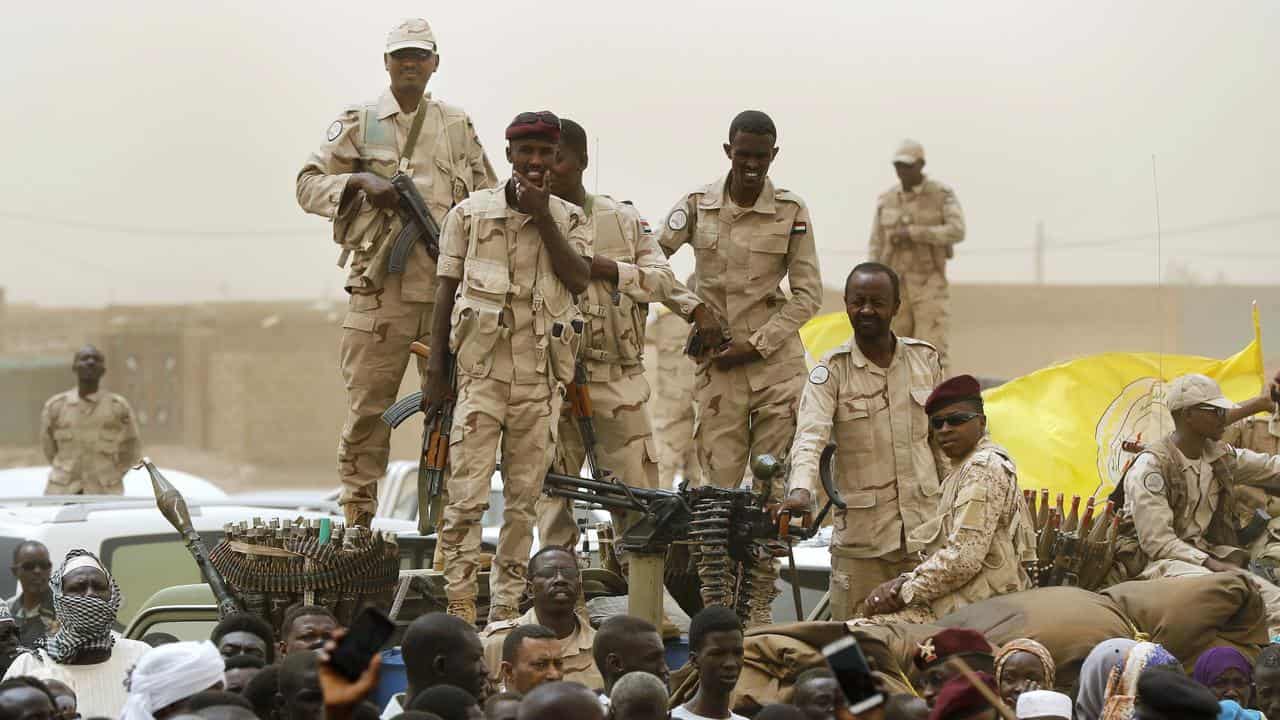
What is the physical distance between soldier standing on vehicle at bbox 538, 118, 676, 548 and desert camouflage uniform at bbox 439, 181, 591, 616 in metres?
0.70

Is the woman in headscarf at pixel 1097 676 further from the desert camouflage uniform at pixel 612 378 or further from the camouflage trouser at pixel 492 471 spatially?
the desert camouflage uniform at pixel 612 378

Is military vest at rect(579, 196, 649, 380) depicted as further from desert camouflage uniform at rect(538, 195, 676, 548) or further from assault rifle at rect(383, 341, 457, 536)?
assault rifle at rect(383, 341, 457, 536)

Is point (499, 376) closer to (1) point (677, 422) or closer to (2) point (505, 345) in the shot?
(2) point (505, 345)

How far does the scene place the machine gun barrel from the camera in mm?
8430

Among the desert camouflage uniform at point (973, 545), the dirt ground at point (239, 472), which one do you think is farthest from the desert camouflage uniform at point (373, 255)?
the dirt ground at point (239, 472)

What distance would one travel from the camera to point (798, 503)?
8008 millimetres

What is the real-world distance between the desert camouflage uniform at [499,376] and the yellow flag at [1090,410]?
4549mm

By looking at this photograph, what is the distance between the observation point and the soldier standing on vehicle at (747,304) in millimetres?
9453

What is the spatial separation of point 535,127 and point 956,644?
2934 millimetres

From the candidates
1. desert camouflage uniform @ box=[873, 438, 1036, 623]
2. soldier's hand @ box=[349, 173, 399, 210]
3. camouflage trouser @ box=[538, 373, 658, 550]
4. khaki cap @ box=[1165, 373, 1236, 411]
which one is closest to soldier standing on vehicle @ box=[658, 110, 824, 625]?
camouflage trouser @ box=[538, 373, 658, 550]

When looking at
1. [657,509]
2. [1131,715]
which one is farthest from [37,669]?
[1131,715]

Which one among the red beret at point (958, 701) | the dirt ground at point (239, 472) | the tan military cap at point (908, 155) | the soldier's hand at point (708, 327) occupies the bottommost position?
the dirt ground at point (239, 472)

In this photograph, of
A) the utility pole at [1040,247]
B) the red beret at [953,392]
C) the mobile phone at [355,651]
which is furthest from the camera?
the utility pole at [1040,247]

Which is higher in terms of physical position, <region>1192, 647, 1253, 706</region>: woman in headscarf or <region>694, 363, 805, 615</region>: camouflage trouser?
<region>694, 363, 805, 615</region>: camouflage trouser
